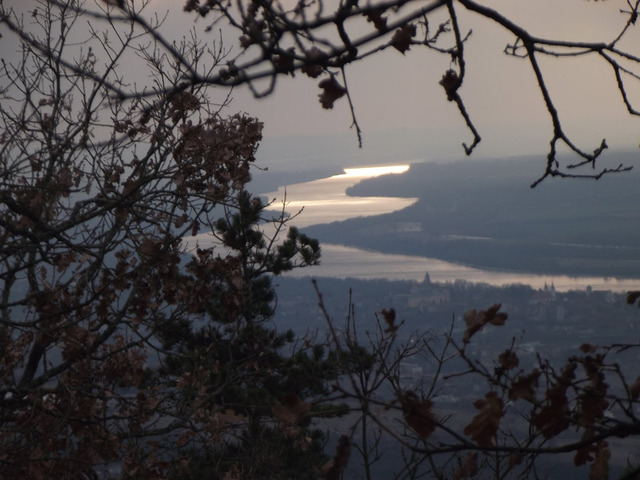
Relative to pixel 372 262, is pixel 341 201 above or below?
above

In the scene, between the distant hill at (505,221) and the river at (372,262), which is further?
the distant hill at (505,221)

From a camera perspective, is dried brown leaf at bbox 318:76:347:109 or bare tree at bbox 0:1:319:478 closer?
dried brown leaf at bbox 318:76:347:109

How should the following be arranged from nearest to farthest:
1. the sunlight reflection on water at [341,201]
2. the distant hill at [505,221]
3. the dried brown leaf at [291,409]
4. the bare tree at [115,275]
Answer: the dried brown leaf at [291,409]
the bare tree at [115,275]
the distant hill at [505,221]
the sunlight reflection on water at [341,201]

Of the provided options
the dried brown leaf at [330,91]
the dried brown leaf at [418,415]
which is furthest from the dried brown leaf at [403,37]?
the dried brown leaf at [418,415]

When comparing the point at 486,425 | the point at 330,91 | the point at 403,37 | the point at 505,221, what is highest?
the point at 505,221

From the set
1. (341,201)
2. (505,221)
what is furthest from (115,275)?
(505,221)

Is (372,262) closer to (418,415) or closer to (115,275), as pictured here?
(115,275)

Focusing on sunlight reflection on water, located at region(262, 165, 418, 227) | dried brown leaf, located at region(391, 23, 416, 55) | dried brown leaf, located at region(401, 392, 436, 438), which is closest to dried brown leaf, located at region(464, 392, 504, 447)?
dried brown leaf, located at region(401, 392, 436, 438)

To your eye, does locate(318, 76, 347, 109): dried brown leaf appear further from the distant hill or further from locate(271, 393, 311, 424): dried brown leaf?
the distant hill

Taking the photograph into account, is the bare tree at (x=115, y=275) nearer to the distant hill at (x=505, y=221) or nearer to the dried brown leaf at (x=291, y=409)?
the dried brown leaf at (x=291, y=409)

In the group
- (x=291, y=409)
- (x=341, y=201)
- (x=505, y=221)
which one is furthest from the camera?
(x=505, y=221)
